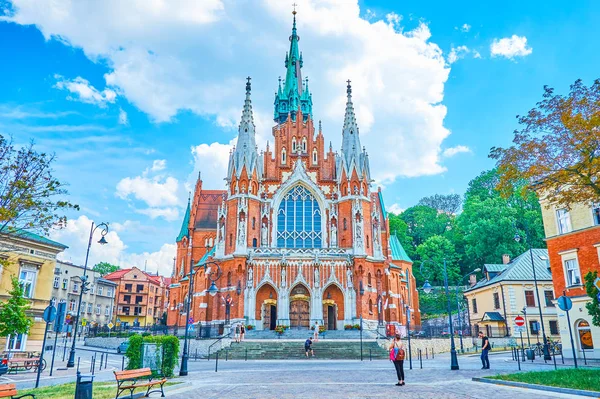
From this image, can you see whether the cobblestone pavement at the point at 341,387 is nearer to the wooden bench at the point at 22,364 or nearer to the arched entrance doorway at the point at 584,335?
the wooden bench at the point at 22,364

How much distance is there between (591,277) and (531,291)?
2723cm

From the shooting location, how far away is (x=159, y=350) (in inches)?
681

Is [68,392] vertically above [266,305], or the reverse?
[266,305]

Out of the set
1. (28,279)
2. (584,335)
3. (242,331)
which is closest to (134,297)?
(242,331)

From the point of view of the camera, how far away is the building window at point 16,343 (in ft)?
92.3

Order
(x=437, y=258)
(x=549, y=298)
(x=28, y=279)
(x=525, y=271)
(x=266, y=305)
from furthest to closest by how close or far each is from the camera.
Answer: (x=437, y=258) < (x=525, y=271) < (x=549, y=298) < (x=266, y=305) < (x=28, y=279)

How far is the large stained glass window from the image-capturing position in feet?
151

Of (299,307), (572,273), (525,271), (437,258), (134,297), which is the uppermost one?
(437,258)

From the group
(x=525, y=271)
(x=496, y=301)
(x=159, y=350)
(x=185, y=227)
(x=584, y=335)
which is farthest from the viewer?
(x=185, y=227)

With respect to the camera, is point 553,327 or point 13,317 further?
point 553,327

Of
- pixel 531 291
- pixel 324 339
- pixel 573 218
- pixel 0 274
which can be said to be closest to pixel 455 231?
pixel 531 291

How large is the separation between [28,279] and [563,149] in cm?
3134

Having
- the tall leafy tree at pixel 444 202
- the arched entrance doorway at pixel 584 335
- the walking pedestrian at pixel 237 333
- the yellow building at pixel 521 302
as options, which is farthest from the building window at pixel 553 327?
the tall leafy tree at pixel 444 202

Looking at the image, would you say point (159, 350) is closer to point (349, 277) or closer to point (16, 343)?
point (16, 343)
